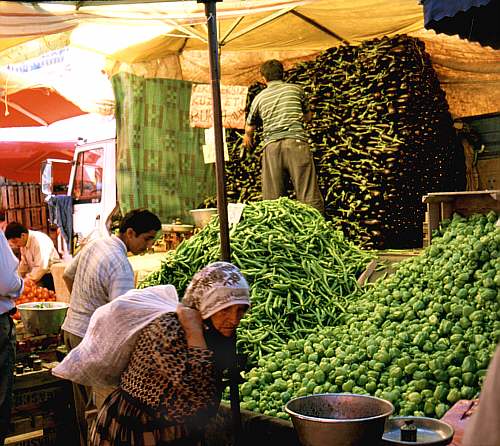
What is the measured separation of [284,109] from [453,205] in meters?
2.52

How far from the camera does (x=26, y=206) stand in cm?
1648

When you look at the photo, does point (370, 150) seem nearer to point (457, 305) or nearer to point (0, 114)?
point (457, 305)

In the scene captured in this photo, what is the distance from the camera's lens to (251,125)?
28.0ft

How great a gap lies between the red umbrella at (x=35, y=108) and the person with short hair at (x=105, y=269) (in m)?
6.23

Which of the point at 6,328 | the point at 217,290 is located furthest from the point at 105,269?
the point at 217,290

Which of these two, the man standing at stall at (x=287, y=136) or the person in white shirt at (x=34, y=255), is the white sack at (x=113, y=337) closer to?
the man standing at stall at (x=287, y=136)

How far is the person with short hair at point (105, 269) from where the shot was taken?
4941 millimetres

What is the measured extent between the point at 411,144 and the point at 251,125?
1911 millimetres

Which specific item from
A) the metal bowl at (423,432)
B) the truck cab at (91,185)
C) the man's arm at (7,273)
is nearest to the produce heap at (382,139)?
the truck cab at (91,185)

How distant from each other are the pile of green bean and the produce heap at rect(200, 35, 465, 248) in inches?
52.5

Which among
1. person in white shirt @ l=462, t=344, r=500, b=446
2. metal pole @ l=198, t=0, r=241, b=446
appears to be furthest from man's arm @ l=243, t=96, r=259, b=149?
person in white shirt @ l=462, t=344, r=500, b=446

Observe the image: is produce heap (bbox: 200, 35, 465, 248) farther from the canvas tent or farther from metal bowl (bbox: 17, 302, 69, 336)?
metal bowl (bbox: 17, 302, 69, 336)

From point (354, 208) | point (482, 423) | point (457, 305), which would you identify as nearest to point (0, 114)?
point (354, 208)

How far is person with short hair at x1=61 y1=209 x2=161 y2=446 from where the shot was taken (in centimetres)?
494
